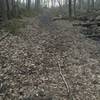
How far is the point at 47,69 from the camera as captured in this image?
7.14 metres

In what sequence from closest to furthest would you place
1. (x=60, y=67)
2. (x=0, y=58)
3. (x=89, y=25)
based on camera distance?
1. (x=60, y=67)
2. (x=0, y=58)
3. (x=89, y=25)

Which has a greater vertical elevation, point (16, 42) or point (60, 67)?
point (16, 42)

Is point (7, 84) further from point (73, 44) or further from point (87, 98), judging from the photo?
point (73, 44)

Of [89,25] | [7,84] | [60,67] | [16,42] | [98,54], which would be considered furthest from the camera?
[89,25]

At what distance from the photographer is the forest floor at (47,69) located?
18.2 ft

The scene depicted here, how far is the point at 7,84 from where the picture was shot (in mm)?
5930

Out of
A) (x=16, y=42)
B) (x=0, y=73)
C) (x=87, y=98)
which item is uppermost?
(x=16, y=42)

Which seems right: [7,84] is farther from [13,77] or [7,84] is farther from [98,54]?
[98,54]

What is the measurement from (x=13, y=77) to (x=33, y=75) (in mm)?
690

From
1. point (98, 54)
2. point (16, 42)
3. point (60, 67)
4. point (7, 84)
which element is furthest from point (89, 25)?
point (7, 84)

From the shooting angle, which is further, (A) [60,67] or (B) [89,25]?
(B) [89,25]

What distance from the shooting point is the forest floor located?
554cm

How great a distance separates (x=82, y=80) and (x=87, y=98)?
109 centimetres

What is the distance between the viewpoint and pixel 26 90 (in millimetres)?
5652
